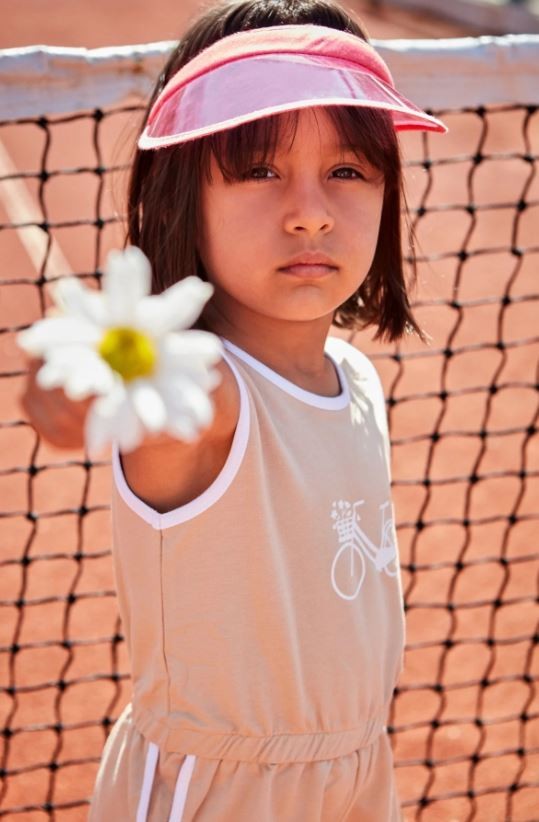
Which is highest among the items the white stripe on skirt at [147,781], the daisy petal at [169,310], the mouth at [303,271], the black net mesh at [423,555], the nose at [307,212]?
the daisy petal at [169,310]

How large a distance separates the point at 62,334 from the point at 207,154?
685 millimetres

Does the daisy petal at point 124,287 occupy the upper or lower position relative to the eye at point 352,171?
upper

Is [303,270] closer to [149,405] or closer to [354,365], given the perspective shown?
[354,365]

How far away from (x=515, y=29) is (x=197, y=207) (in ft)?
29.5

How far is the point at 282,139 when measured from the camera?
122 cm

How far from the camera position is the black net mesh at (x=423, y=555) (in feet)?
7.72

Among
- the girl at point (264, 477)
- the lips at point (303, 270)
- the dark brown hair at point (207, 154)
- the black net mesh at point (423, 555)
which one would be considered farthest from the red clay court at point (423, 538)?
the lips at point (303, 270)

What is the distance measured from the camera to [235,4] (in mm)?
1342

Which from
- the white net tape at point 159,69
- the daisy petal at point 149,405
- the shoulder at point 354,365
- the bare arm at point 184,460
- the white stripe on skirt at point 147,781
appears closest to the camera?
the daisy petal at point 149,405

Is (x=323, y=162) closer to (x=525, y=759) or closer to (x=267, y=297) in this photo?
(x=267, y=297)

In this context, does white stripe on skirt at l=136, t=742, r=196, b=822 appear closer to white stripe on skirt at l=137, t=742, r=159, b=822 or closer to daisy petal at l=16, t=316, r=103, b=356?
white stripe on skirt at l=137, t=742, r=159, b=822

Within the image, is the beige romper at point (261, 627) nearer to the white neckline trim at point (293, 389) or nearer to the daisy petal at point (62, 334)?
the white neckline trim at point (293, 389)

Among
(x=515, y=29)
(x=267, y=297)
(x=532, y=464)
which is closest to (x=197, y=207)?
(x=267, y=297)

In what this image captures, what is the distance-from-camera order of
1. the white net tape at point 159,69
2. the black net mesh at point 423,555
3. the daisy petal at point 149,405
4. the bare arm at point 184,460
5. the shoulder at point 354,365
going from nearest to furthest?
the daisy petal at point 149,405 → the bare arm at point 184,460 → the shoulder at point 354,365 → the white net tape at point 159,69 → the black net mesh at point 423,555
